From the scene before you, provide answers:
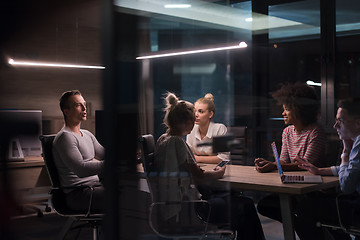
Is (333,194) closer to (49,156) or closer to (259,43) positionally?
(49,156)

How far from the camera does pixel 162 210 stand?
2494 millimetres

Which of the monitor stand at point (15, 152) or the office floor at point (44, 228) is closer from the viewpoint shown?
the office floor at point (44, 228)

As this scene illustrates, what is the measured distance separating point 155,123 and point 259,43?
378cm

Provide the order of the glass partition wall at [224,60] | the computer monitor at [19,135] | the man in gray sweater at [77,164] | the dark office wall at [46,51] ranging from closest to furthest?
1. the glass partition wall at [224,60]
2. the man in gray sweater at [77,164]
3. the computer monitor at [19,135]
4. the dark office wall at [46,51]

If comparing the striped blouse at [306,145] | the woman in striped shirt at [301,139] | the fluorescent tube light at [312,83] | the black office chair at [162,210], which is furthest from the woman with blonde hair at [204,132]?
the fluorescent tube light at [312,83]

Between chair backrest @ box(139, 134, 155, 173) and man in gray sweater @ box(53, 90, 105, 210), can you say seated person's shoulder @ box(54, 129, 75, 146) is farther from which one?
chair backrest @ box(139, 134, 155, 173)

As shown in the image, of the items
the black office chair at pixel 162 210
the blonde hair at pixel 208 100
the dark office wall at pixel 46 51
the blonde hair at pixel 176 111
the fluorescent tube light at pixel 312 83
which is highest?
the dark office wall at pixel 46 51

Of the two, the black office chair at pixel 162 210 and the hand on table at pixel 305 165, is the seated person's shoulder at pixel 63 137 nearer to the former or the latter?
the black office chair at pixel 162 210

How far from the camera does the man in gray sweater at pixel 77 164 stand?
3033mm

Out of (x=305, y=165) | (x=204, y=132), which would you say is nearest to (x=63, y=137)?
(x=204, y=132)

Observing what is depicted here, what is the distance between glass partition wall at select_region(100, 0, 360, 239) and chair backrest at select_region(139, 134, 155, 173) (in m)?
0.05

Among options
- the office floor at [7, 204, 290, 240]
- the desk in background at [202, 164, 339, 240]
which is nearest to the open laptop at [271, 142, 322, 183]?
the desk in background at [202, 164, 339, 240]

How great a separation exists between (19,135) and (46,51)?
199cm

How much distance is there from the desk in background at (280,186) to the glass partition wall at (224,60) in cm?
38
